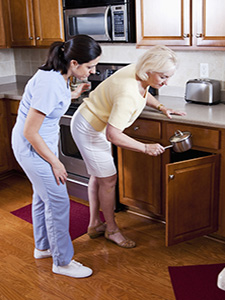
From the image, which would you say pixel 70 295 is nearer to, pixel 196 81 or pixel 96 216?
pixel 96 216

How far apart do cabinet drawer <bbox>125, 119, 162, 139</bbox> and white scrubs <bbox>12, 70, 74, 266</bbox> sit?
734 millimetres

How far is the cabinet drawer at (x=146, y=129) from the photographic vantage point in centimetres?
269

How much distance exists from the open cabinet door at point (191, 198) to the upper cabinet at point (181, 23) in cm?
80

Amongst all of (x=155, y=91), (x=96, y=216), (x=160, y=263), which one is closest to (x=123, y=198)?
(x=96, y=216)

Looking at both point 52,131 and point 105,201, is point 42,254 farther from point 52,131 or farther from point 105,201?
point 52,131

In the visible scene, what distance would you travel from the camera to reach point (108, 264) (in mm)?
2500

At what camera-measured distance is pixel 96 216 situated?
2.82m

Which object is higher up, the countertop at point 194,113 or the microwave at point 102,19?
the microwave at point 102,19

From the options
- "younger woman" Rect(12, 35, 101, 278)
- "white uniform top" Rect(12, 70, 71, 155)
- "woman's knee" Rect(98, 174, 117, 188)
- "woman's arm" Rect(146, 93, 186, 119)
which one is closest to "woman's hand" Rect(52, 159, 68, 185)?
"younger woman" Rect(12, 35, 101, 278)

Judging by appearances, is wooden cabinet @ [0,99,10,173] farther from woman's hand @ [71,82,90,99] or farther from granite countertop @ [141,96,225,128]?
granite countertop @ [141,96,225,128]

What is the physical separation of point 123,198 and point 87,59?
1.34 meters

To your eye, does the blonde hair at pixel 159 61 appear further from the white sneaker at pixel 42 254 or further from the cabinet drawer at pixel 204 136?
the white sneaker at pixel 42 254

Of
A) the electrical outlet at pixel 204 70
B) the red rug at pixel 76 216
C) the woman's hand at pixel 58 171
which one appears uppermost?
the electrical outlet at pixel 204 70

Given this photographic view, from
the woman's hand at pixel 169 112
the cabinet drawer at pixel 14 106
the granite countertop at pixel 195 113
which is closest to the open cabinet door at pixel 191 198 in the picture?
the granite countertop at pixel 195 113
